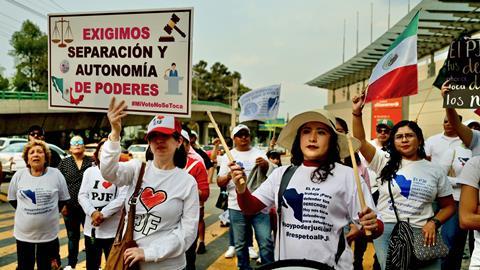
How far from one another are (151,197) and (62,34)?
1442 mm

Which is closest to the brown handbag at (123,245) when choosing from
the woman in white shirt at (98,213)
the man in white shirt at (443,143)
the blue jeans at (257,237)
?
the woman in white shirt at (98,213)

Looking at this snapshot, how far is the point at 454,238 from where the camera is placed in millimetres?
4949

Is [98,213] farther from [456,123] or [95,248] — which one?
[456,123]

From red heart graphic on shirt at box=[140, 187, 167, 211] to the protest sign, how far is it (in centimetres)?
261

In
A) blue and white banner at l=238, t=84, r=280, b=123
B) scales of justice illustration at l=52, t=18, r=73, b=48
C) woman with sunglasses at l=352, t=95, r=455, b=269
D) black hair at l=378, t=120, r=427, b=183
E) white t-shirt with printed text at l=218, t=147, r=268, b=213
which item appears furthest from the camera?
blue and white banner at l=238, t=84, r=280, b=123

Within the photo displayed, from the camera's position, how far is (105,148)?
9.70ft

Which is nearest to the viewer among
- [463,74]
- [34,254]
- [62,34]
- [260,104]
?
[62,34]

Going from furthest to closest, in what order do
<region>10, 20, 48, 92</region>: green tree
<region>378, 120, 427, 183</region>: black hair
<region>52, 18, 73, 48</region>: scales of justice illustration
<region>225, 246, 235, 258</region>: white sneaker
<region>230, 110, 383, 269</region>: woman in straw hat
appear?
<region>10, 20, 48, 92</region>: green tree, <region>225, 246, 235, 258</region>: white sneaker, <region>378, 120, 427, 183</region>: black hair, <region>52, 18, 73, 48</region>: scales of justice illustration, <region>230, 110, 383, 269</region>: woman in straw hat

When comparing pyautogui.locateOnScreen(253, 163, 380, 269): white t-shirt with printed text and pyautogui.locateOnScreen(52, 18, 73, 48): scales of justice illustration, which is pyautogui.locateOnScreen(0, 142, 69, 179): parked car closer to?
pyautogui.locateOnScreen(52, 18, 73, 48): scales of justice illustration

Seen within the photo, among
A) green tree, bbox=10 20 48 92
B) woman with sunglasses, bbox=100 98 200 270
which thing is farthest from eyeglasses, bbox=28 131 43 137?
green tree, bbox=10 20 48 92

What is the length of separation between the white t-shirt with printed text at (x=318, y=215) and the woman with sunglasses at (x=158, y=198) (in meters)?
0.64

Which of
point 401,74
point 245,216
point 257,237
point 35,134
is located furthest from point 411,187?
point 35,134

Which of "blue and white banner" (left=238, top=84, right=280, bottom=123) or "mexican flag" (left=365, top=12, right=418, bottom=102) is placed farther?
"blue and white banner" (left=238, top=84, right=280, bottom=123)

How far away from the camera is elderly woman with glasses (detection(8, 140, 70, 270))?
479 centimetres
